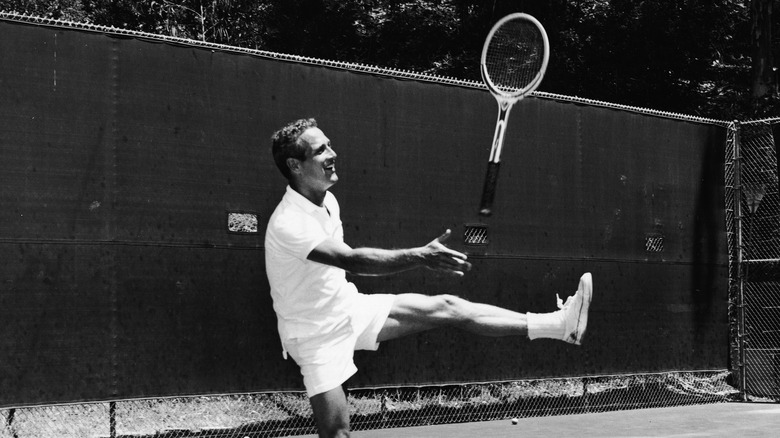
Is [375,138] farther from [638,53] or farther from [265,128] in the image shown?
[638,53]

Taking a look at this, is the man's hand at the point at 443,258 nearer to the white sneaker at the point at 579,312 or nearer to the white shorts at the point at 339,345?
the white shorts at the point at 339,345

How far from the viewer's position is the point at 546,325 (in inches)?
185

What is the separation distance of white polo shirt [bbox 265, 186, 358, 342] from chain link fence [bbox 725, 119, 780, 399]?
5.47 m

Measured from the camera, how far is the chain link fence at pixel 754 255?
902 cm

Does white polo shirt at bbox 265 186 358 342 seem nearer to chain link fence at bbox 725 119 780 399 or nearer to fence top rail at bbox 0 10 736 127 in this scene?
fence top rail at bbox 0 10 736 127

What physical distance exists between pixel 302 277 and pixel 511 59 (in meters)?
3.34

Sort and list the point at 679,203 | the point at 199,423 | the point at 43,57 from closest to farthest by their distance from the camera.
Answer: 1. the point at 43,57
2. the point at 199,423
3. the point at 679,203

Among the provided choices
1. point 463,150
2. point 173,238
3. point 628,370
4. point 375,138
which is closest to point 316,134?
point 173,238

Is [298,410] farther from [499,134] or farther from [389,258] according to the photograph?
[389,258]

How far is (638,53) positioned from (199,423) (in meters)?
9.77

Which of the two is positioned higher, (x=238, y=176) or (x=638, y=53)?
(x=638, y=53)

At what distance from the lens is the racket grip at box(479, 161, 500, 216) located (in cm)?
782

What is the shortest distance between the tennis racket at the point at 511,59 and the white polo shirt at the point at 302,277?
9.43ft

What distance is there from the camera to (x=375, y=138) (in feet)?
24.0
